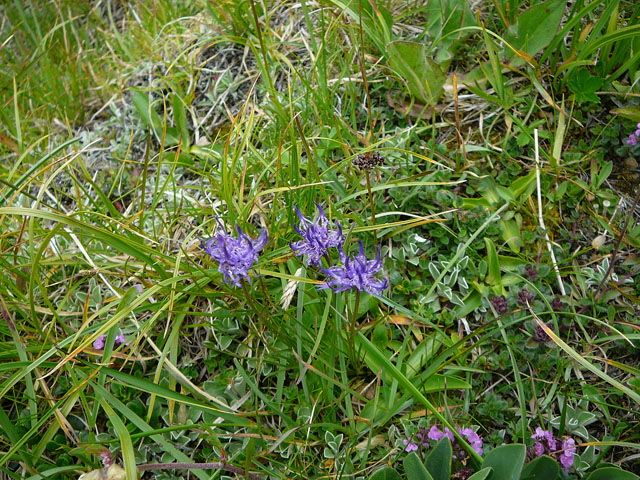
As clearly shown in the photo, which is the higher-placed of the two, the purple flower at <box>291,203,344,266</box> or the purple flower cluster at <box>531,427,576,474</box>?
the purple flower at <box>291,203,344,266</box>

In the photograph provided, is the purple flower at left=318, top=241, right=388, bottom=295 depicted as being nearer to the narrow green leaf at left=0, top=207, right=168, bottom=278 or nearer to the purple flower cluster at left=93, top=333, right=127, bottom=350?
the narrow green leaf at left=0, top=207, right=168, bottom=278

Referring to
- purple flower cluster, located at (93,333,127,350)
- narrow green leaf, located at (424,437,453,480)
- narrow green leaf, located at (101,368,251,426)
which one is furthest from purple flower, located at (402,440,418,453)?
purple flower cluster, located at (93,333,127,350)

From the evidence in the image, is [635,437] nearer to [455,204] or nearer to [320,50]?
[455,204]

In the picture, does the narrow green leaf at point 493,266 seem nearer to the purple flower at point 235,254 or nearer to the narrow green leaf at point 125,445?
the purple flower at point 235,254

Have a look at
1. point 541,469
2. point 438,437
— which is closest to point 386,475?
point 438,437

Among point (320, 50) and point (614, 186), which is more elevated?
point (320, 50)

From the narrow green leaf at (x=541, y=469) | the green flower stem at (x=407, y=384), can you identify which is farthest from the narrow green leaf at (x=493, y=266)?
the narrow green leaf at (x=541, y=469)

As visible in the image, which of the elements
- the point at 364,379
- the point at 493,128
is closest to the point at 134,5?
the point at 493,128

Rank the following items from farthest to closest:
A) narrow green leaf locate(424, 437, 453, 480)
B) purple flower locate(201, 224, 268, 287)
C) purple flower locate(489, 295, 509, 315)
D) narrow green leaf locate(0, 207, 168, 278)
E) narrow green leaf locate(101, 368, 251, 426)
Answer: purple flower locate(489, 295, 509, 315) < narrow green leaf locate(101, 368, 251, 426) < narrow green leaf locate(0, 207, 168, 278) < narrow green leaf locate(424, 437, 453, 480) < purple flower locate(201, 224, 268, 287)
